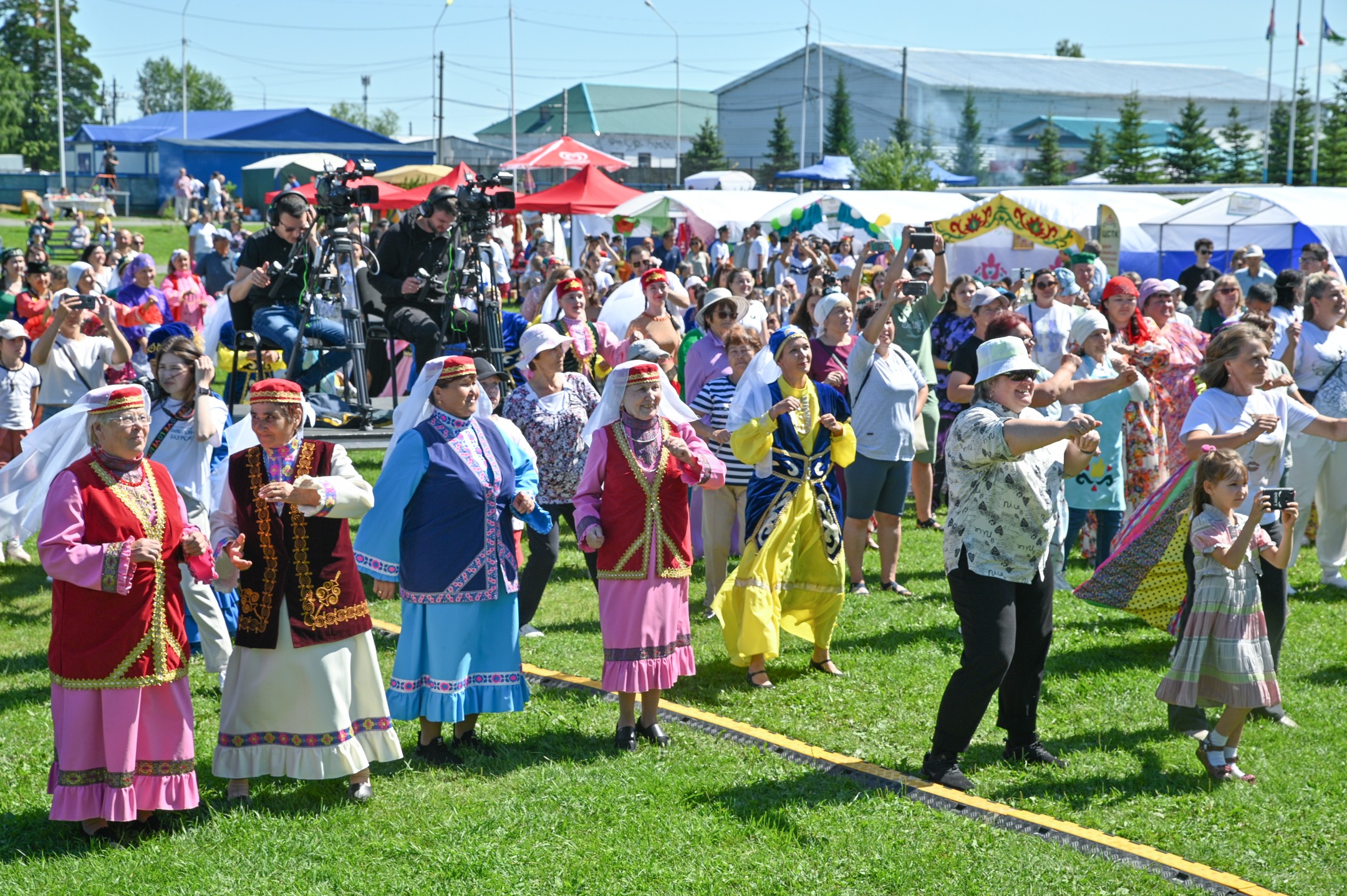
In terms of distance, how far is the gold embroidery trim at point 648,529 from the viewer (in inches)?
235

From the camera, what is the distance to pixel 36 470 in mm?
5688

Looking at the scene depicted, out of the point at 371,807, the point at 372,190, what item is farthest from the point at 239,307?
the point at 371,807

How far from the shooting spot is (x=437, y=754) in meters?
5.73

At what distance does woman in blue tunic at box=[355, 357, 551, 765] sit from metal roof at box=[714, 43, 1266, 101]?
7409cm

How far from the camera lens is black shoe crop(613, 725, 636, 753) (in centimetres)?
593

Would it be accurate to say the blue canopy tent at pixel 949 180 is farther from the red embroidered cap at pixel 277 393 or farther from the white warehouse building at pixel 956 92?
the red embroidered cap at pixel 277 393

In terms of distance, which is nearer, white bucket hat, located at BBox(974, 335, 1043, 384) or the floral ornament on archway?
white bucket hat, located at BBox(974, 335, 1043, 384)

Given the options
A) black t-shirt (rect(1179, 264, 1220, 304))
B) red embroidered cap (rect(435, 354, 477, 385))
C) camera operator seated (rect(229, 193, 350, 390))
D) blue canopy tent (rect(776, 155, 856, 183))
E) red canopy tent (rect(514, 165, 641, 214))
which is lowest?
red embroidered cap (rect(435, 354, 477, 385))

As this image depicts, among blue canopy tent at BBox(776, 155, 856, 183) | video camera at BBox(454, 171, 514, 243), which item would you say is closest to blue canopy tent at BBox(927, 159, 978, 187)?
blue canopy tent at BBox(776, 155, 856, 183)

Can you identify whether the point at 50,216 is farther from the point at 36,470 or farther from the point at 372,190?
the point at 36,470

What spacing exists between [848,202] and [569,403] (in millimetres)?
19008

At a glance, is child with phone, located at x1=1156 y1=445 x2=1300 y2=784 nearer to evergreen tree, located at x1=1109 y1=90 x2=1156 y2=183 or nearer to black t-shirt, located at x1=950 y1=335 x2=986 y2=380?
black t-shirt, located at x1=950 y1=335 x2=986 y2=380

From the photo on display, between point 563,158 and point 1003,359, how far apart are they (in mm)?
19314

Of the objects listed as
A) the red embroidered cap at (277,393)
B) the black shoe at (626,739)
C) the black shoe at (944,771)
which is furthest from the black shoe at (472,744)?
the black shoe at (944,771)
